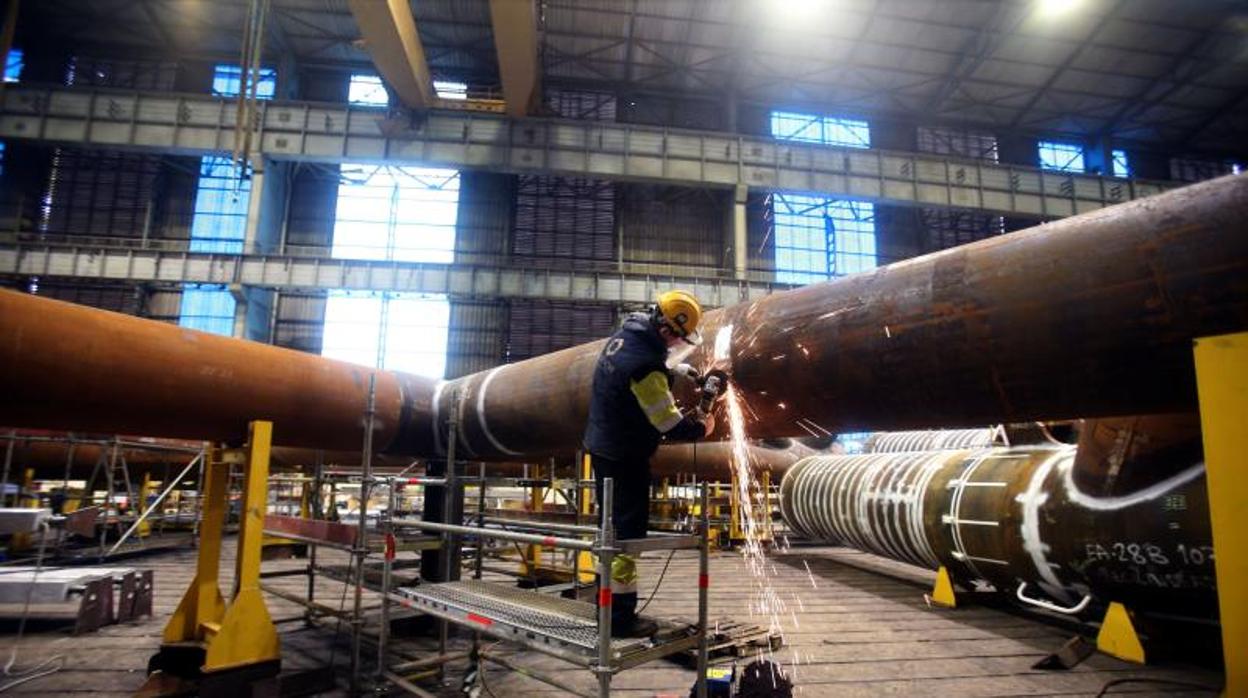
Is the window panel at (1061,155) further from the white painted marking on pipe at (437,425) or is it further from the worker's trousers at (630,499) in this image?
the worker's trousers at (630,499)

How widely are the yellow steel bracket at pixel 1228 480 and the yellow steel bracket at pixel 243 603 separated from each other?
359 centimetres

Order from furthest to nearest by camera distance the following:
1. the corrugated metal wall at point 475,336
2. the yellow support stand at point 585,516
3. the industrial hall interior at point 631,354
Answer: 1. the corrugated metal wall at point 475,336
2. the yellow support stand at point 585,516
3. the industrial hall interior at point 631,354

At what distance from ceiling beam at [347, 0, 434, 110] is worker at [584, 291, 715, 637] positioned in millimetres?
12954

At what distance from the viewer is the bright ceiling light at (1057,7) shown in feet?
55.1

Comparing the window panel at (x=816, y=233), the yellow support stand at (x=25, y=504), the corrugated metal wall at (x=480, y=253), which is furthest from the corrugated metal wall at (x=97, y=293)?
the window panel at (x=816, y=233)

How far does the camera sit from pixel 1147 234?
165 centimetres

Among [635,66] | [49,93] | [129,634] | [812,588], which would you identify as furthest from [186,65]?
[812,588]

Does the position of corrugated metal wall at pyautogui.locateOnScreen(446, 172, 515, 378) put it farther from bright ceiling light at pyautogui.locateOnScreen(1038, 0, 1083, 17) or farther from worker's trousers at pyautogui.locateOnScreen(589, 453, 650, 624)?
worker's trousers at pyautogui.locateOnScreen(589, 453, 650, 624)

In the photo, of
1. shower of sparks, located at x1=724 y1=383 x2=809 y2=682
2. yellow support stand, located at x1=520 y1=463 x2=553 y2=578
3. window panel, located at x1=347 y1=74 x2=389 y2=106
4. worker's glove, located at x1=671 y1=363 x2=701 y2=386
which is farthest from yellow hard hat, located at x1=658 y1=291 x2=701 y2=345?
window panel, located at x1=347 y1=74 x2=389 y2=106

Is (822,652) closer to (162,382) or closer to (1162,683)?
(1162,683)

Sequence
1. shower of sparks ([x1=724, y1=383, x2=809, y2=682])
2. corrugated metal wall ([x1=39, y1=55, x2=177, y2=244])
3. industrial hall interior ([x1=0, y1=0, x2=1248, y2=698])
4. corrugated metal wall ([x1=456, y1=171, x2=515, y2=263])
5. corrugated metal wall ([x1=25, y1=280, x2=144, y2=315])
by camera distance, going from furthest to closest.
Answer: corrugated metal wall ([x1=456, y1=171, x2=515, y2=263]), corrugated metal wall ([x1=39, y1=55, x2=177, y2=244]), corrugated metal wall ([x1=25, y1=280, x2=144, y2=315]), shower of sparks ([x1=724, y1=383, x2=809, y2=682]), industrial hall interior ([x1=0, y1=0, x2=1248, y2=698])

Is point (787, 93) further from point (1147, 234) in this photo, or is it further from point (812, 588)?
point (1147, 234)

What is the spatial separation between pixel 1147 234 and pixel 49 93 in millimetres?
22597

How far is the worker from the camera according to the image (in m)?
2.64
